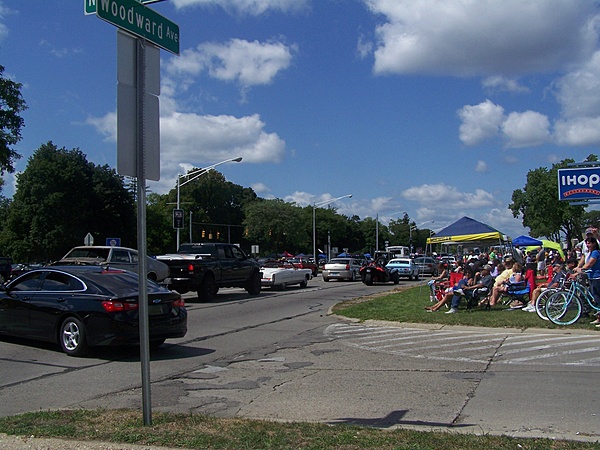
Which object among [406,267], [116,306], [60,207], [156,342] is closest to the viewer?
[116,306]

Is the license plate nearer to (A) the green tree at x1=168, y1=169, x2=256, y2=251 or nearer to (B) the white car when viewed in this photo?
(B) the white car

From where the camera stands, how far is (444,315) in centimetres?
1505

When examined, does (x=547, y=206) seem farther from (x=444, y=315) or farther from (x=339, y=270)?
(x=444, y=315)

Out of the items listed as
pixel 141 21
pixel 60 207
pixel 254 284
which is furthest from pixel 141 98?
pixel 60 207

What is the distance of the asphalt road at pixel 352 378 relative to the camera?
6.62 meters

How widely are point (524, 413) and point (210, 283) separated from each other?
1564 cm

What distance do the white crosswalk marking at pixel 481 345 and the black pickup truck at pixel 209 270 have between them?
26.0ft

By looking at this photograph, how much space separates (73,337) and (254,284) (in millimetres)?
14012

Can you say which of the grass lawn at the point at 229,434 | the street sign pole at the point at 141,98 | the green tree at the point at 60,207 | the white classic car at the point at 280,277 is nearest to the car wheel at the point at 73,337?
the grass lawn at the point at 229,434

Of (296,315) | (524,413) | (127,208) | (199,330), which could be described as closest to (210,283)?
(296,315)

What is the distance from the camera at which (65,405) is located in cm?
717

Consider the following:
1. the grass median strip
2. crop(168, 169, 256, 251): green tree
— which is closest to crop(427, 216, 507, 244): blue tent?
the grass median strip

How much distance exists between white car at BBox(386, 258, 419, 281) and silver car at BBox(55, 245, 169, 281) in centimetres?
2242

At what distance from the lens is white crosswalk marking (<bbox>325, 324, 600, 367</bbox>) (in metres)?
9.83
